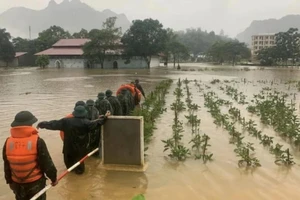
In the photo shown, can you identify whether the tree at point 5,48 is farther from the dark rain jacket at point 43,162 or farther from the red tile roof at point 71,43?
the dark rain jacket at point 43,162

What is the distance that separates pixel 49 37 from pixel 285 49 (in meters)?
51.5

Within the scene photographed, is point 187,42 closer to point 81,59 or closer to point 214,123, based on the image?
point 81,59

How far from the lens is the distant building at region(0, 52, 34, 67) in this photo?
7338 centimetres

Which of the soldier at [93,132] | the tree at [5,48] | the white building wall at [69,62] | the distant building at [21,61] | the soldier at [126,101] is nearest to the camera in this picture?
the soldier at [93,132]

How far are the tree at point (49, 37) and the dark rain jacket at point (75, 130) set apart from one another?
237ft

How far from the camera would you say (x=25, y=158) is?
13.6 feet

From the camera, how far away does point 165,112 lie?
13820 millimetres

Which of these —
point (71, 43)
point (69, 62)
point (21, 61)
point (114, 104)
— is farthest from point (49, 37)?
point (114, 104)

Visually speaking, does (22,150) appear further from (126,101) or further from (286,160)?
(126,101)

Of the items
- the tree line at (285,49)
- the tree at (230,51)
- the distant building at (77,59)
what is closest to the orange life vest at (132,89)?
the distant building at (77,59)

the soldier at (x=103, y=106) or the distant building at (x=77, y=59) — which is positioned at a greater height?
the distant building at (x=77, y=59)

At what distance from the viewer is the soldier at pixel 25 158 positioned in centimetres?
412

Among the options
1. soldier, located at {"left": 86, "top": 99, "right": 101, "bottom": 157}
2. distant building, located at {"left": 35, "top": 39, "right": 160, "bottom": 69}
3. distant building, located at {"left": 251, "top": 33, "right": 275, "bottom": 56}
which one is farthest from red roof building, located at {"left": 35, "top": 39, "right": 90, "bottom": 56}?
distant building, located at {"left": 251, "top": 33, "right": 275, "bottom": 56}

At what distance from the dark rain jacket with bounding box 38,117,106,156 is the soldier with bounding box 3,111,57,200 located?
177cm
